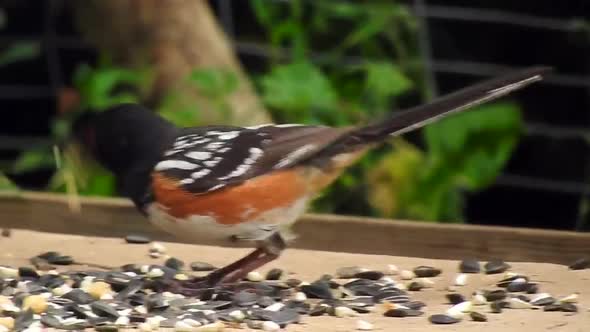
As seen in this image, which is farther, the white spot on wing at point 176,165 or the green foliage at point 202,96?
the green foliage at point 202,96

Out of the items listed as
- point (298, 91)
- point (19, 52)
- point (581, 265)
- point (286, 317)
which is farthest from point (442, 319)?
point (19, 52)

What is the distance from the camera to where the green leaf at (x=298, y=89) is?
4.80 m

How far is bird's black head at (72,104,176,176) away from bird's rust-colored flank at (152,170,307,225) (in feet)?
0.46

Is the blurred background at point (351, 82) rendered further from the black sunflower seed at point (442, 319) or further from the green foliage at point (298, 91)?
the black sunflower seed at point (442, 319)

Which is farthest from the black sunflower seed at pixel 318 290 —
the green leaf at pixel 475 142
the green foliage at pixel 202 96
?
the green leaf at pixel 475 142

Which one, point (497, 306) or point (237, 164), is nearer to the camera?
point (497, 306)

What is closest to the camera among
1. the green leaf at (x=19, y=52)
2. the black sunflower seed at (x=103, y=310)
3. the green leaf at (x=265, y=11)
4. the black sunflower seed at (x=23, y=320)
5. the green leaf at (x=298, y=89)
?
the black sunflower seed at (x=23, y=320)

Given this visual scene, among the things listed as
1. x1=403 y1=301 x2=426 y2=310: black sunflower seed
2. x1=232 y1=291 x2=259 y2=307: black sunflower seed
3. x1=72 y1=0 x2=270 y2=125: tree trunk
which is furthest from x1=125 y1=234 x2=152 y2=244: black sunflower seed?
x1=72 y1=0 x2=270 y2=125: tree trunk

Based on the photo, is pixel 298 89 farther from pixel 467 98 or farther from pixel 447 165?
pixel 467 98

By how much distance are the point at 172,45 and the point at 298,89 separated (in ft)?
1.92

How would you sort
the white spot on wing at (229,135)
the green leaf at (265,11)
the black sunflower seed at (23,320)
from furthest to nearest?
the green leaf at (265,11) < the white spot on wing at (229,135) < the black sunflower seed at (23,320)

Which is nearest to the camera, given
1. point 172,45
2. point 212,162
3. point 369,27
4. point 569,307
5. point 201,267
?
point 569,307

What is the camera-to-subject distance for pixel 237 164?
3045mm

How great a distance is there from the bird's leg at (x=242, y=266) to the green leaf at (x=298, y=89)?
171cm
